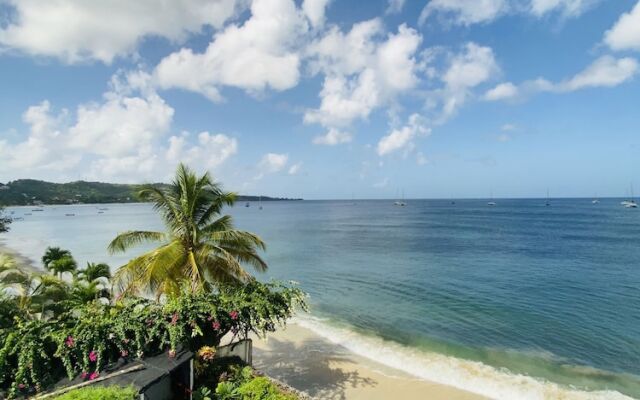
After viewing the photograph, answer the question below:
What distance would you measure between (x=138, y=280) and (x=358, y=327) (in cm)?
1213

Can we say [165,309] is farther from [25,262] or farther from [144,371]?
[25,262]

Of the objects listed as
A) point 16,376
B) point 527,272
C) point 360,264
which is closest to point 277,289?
point 16,376

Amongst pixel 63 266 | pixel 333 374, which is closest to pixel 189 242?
pixel 333 374

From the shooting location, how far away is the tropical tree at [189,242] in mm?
11328

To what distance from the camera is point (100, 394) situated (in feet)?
22.8

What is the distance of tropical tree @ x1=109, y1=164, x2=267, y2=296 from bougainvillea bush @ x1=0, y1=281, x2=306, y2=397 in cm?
92

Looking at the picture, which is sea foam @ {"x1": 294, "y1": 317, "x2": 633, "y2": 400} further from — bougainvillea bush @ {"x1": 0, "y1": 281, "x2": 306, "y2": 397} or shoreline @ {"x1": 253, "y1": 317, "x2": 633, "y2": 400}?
bougainvillea bush @ {"x1": 0, "y1": 281, "x2": 306, "y2": 397}

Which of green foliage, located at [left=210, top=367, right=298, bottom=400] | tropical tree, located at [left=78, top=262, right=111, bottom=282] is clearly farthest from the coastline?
green foliage, located at [left=210, top=367, right=298, bottom=400]

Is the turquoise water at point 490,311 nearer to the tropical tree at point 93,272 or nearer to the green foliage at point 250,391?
the green foliage at point 250,391

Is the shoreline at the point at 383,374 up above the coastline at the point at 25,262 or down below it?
below

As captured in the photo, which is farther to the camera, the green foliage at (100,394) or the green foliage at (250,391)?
the green foliage at (250,391)

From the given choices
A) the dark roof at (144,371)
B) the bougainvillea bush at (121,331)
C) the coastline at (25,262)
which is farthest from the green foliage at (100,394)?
the coastline at (25,262)

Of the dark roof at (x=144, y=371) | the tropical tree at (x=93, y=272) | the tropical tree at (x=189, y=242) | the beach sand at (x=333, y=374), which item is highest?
the tropical tree at (x=189, y=242)

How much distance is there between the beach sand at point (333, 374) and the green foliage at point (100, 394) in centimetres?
634
